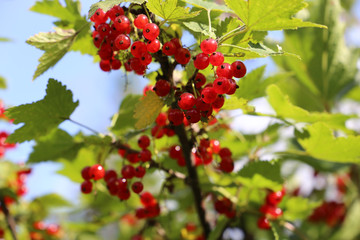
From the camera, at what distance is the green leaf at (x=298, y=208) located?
2.01m

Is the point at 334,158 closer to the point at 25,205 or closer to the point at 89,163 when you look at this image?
the point at 89,163

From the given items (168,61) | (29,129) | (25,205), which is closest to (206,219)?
(168,61)

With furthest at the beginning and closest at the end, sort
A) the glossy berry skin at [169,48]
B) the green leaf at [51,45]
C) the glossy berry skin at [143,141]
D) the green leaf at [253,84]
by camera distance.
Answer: the green leaf at [253,84] < the glossy berry skin at [143,141] < the green leaf at [51,45] < the glossy berry skin at [169,48]

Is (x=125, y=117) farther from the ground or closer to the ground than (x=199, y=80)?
closer to the ground

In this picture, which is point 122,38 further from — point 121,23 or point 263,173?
point 263,173

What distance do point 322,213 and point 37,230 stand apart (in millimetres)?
2575

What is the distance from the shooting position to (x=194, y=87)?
1.38 metres

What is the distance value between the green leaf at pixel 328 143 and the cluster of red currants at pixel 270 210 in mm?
346

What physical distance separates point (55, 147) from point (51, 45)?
60 centimetres

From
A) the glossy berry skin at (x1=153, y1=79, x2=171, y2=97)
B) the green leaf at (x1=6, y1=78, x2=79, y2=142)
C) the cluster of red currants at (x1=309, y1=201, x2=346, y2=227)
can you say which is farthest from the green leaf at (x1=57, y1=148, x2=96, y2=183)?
the cluster of red currants at (x1=309, y1=201, x2=346, y2=227)

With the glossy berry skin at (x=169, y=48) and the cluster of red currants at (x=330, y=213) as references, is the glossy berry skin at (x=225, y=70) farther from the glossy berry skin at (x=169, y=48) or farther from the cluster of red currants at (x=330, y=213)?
the cluster of red currants at (x=330, y=213)

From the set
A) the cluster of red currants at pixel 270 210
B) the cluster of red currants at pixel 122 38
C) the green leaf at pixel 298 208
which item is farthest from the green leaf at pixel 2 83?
the green leaf at pixel 298 208

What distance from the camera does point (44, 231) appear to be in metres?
2.74

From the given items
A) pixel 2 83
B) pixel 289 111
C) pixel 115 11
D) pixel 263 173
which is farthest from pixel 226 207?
pixel 2 83
